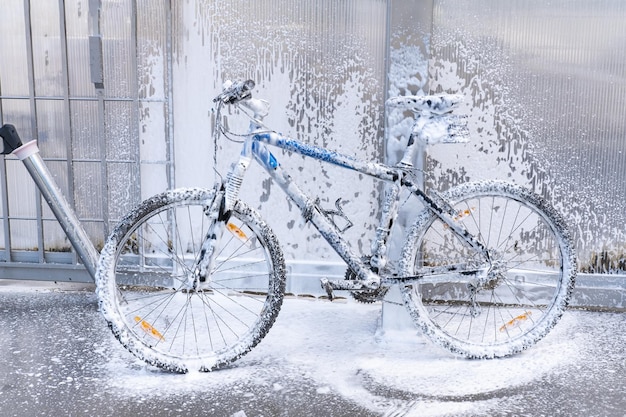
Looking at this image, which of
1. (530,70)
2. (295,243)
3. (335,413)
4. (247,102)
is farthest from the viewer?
(295,243)

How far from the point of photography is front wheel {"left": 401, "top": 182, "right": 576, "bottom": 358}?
3.53 meters

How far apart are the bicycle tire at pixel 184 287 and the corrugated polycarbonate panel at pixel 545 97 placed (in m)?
1.36

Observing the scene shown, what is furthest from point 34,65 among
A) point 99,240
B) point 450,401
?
point 450,401

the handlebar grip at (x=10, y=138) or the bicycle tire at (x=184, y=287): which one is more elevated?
the handlebar grip at (x=10, y=138)

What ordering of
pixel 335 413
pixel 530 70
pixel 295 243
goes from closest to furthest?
pixel 335 413 → pixel 530 70 → pixel 295 243

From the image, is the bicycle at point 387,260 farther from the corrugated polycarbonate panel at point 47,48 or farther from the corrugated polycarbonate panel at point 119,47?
the corrugated polycarbonate panel at point 47,48

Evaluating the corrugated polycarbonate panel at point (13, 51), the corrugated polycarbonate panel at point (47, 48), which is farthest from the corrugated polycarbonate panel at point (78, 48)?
the corrugated polycarbonate panel at point (13, 51)

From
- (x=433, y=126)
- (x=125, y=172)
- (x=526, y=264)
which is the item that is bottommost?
(x=526, y=264)

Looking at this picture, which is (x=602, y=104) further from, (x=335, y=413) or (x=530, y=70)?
(x=335, y=413)

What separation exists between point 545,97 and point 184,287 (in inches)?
94.9

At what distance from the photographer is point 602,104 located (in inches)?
160

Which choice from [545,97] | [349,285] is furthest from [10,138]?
[545,97]

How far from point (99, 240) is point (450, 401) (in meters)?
2.60

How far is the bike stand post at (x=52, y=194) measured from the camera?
4043 mm
